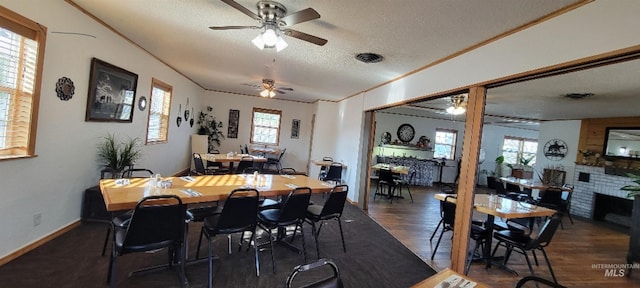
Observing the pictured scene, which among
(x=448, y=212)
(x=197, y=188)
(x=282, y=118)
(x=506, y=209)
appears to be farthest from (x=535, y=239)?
(x=282, y=118)

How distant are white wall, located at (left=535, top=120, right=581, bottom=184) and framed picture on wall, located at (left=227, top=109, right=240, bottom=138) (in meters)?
8.85

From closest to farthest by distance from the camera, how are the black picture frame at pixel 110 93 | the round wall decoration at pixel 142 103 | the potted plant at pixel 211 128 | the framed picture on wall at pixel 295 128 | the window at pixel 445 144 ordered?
the black picture frame at pixel 110 93
the round wall decoration at pixel 142 103
the potted plant at pixel 211 128
the framed picture on wall at pixel 295 128
the window at pixel 445 144

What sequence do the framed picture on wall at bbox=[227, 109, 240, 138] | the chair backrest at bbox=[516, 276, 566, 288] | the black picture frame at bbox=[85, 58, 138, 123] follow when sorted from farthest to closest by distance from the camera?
1. the framed picture on wall at bbox=[227, 109, 240, 138]
2. the black picture frame at bbox=[85, 58, 138, 123]
3. the chair backrest at bbox=[516, 276, 566, 288]

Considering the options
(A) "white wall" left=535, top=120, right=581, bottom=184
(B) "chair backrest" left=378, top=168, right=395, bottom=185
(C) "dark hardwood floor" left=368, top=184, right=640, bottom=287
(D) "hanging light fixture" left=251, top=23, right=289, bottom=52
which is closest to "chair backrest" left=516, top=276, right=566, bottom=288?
(C) "dark hardwood floor" left=368, top=184, right=640, bottom=287

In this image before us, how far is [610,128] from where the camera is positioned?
6.48 m

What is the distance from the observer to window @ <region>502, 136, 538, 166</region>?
10.5m

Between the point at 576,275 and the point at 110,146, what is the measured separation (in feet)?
19.9

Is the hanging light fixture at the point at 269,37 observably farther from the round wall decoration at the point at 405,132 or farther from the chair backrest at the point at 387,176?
the round wall decoration at the point at 405,132

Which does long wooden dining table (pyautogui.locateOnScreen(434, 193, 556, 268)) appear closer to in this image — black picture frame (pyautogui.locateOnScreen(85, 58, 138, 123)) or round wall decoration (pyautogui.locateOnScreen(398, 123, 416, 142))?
black picture frame (pyautogui.locateOnScreen(85, 58, 138, 123))

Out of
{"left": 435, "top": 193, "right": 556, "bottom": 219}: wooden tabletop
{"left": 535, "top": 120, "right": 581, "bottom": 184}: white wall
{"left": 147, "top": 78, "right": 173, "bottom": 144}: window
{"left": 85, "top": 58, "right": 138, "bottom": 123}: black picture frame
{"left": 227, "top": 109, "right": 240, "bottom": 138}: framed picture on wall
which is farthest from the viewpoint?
{"left": 227, "top": 109, "right": 240, "bottom": 138}: framed picture on wall

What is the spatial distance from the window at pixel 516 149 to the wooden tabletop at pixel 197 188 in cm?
972

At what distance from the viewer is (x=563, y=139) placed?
24.3ft

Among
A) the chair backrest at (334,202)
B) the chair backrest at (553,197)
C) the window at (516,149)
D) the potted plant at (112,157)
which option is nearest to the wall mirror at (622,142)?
the chair backrest at (553,197)

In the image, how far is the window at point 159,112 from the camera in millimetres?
5307
